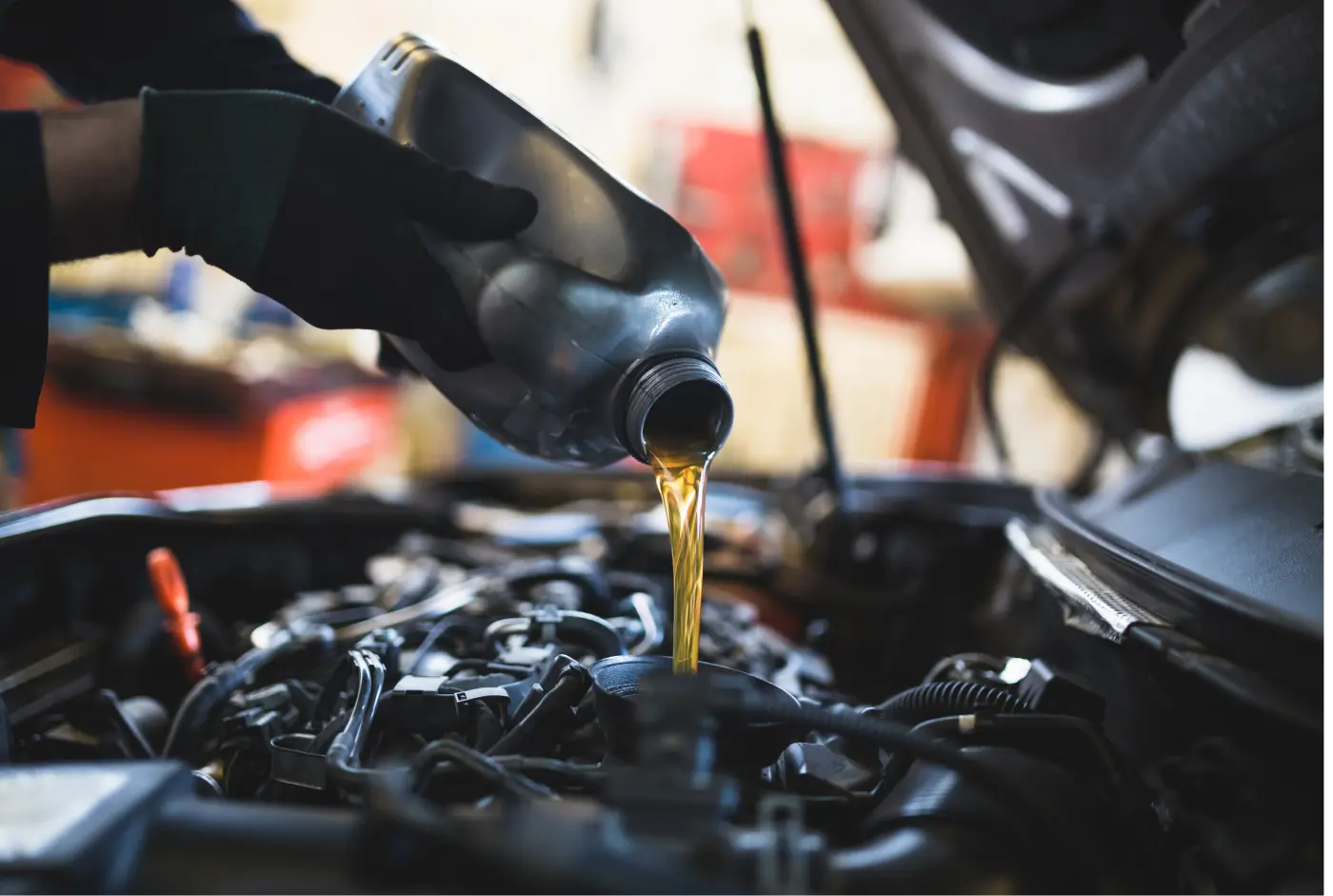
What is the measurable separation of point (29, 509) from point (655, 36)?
4771 mm

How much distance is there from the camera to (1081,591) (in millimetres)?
832

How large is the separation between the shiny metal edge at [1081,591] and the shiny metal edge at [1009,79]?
1.83 ft

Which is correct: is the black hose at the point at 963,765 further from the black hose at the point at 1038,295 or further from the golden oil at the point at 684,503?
the black hose at the point at 1038,295

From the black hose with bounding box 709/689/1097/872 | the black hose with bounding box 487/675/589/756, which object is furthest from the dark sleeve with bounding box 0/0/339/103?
the black hose with bounding box 709/689/1097/872

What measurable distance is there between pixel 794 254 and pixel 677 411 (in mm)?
573

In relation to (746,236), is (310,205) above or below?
below

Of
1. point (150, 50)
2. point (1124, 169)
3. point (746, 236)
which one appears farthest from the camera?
point (746, 236)

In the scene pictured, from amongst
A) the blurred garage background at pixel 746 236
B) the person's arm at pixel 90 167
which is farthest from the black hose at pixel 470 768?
the blurred garage background at pixel 746 236

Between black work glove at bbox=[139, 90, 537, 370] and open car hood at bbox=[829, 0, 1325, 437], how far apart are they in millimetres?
681

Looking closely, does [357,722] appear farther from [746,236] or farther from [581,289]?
[746,236]

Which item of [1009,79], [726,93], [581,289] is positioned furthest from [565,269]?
[726,93]

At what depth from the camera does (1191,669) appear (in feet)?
2.07

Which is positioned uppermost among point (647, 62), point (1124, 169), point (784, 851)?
point (647, 62)

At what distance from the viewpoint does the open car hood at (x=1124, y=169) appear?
3.15ft
